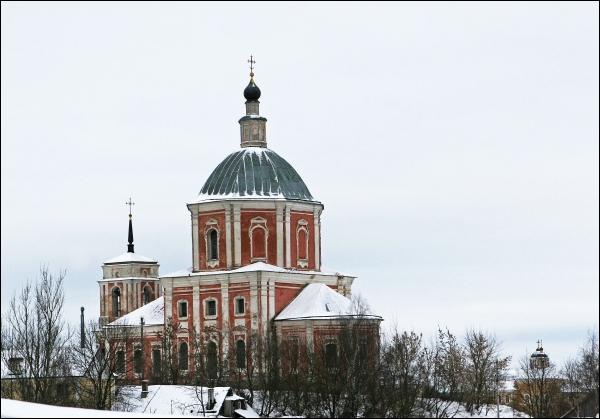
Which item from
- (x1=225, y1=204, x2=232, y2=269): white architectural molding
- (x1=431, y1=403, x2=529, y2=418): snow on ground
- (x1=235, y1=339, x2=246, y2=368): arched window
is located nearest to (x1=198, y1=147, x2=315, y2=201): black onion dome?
(x1=225, y1=204, x2=232, y2=269): white architectural molding

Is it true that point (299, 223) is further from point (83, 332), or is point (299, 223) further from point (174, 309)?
point (83, 332)

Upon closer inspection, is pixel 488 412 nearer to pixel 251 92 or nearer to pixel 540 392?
pixel 540 392

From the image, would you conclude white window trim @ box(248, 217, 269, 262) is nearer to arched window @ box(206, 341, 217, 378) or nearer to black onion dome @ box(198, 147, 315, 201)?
black onion dome @ box(198, 147, 315, 201)

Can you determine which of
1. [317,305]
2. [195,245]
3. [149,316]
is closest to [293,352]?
[317,305]

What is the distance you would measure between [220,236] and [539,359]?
25.6 m

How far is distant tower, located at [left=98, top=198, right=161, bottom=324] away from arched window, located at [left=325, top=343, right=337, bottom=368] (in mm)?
24899

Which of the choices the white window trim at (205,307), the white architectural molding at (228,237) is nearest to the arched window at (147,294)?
the white window trim at (205,307)

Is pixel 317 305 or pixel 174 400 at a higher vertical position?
pixel 317 305

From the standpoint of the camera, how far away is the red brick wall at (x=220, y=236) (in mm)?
64369

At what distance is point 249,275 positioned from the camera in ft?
207

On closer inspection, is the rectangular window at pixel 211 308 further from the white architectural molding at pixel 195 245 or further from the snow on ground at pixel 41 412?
the snow on ground at pixel 41 412

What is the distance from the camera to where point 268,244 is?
210ft

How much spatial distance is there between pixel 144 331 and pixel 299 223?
28.4 feet

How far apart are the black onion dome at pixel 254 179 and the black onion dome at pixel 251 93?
8.82 feet
